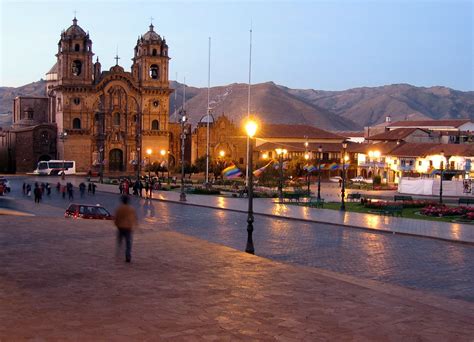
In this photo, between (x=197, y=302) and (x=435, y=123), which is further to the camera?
(x=435, y=123)

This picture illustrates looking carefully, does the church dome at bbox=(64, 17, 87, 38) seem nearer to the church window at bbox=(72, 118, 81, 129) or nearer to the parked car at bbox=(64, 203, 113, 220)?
the church window at bbox=(72, 118, 81, 129)

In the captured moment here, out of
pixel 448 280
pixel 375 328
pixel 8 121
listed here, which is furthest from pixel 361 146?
pixel 8 121

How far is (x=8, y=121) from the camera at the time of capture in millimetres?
175750

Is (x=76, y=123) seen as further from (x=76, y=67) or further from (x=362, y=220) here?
(x=362, y=220)

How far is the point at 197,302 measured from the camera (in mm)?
10398

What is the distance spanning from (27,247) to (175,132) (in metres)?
68.2

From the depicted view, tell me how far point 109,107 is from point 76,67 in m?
5.87

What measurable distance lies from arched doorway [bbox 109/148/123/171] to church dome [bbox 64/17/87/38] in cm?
1371

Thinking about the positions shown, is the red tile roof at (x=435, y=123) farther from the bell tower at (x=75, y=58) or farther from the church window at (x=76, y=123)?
the church window at (x=76, y=123)

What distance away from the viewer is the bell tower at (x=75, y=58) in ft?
246

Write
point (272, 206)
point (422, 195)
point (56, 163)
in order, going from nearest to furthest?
point (272, 206) < point (422, 195) < point (56, 163)

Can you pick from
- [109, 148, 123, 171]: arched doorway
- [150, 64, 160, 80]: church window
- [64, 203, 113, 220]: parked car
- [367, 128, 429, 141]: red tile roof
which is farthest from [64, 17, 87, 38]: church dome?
[64, 203, 113, 220]: parked car

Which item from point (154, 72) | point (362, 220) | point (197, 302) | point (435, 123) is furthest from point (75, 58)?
point (197, 302)

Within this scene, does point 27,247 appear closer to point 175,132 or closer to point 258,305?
point 258,305
